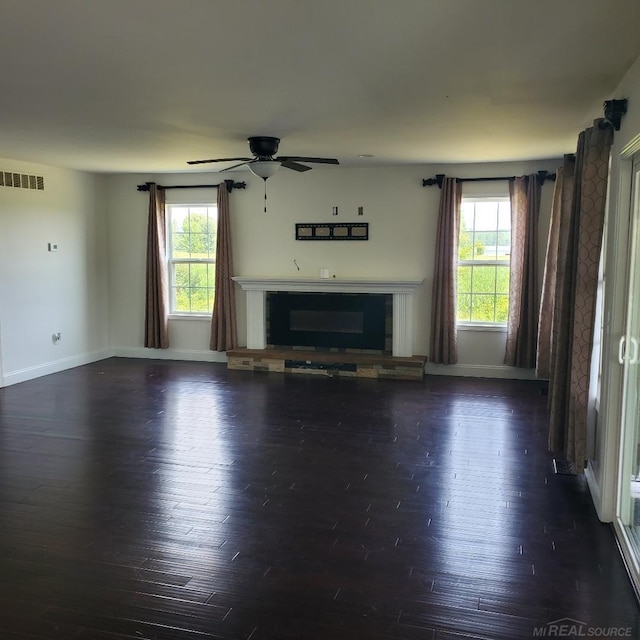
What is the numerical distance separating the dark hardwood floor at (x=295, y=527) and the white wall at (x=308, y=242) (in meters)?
2.24

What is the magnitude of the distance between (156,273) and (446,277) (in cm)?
391

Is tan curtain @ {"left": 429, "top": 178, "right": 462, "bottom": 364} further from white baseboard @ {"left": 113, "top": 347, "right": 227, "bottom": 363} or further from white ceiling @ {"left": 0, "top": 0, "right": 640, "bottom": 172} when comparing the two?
white baseboard @ {"left": 113, "top": 347, "right": 227, "bottom": 363}

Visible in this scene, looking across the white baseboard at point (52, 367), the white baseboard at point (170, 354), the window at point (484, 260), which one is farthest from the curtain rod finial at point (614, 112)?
the white baseboard at point (52, 367)

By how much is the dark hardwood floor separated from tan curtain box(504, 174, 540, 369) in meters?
1.37

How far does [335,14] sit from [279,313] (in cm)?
558

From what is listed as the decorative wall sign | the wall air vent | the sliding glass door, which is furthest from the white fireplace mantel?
the sliding glass door

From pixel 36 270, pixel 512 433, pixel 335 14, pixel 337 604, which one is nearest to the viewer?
pixel 335 14

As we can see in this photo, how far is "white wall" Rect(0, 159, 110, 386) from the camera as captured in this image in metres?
6.74

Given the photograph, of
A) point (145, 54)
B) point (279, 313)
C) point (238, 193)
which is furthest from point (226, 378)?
point (145, 54)

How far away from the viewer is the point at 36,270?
23.4 feet

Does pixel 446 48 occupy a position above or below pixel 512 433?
above

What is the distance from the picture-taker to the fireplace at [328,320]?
750 centimetres

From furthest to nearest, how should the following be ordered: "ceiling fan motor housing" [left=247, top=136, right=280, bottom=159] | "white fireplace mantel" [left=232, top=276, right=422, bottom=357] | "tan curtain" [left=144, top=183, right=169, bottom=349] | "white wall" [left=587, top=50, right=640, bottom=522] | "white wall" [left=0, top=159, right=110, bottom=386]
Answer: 1. "tan curtain" [left=144, top=183, right=169, bottom=349]
2. "white fireplace mantel" [left=232, top=276, right=422, bottom=357]
3. "white wall" [left=0, top=159, right=110, bottom=386]
4. "ceiling fan motor housing" [left=247, top=136, right=280, bottom=159]
5. "white wall" [left=587, top=50, right=640, bottom=522]

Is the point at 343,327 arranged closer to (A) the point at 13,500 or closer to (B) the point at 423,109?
(B) the point at 423,109
